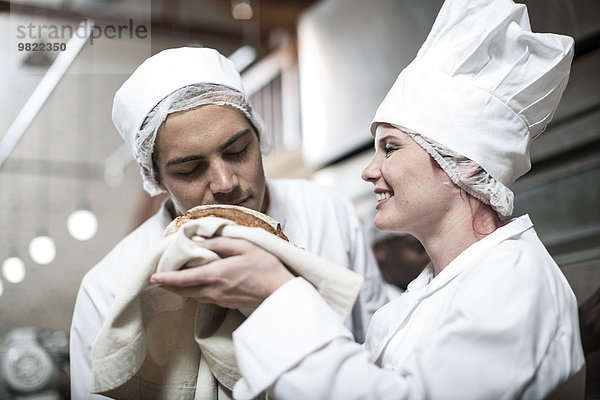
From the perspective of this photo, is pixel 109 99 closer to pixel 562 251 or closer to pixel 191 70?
pixel 191 70

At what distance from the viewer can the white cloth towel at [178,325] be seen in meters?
0.96

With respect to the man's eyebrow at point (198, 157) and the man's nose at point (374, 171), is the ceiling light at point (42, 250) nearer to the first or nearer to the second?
the man's eyebrow at point (198, 157)

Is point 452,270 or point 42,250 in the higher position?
point 452,270

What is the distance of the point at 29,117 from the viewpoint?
1402 mm

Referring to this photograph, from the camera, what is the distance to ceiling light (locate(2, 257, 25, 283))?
4.32 feet

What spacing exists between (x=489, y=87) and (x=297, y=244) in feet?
2.23

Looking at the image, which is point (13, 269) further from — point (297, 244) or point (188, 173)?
point (297, 244)

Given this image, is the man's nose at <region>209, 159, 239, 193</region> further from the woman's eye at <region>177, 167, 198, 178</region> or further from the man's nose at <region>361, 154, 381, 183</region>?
the man's nose at <region>361, 154, 381, 183</region>

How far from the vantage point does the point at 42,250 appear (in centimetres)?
146

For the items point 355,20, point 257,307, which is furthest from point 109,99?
point 355,20

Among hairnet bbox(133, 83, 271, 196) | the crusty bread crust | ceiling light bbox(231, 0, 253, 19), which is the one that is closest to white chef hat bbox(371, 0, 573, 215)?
the crusty bread crust

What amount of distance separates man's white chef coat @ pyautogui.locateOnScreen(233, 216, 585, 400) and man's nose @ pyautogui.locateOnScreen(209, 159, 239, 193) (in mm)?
416

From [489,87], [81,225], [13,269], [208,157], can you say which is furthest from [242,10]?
[489,87]

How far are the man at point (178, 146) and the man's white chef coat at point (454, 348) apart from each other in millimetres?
472
